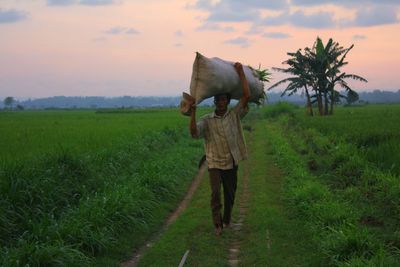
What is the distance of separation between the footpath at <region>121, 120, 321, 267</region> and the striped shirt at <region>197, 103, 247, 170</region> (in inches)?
39.6

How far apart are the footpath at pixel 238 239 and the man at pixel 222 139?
43 centimetres

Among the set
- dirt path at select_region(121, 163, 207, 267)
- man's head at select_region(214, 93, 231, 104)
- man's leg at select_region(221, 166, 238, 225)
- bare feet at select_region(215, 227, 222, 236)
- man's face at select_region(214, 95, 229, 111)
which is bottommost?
dirt path at select_region(121, 163, 207, 267)

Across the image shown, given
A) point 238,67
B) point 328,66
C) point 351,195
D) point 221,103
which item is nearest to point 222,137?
point 221,103

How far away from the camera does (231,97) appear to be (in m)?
6.57

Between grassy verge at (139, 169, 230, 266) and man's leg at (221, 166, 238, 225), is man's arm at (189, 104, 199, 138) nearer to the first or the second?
man's leg at (221, 166, 238, 225)

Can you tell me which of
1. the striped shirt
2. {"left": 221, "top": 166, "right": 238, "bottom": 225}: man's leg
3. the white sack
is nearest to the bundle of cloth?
the white sack

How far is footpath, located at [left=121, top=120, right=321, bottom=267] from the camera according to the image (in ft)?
17.8

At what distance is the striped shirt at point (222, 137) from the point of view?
6.26 meters

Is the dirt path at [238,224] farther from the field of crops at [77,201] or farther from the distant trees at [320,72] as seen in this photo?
the distant trees at [320,72]

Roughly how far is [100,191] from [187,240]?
8.75 feet

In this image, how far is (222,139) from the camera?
6262 mm

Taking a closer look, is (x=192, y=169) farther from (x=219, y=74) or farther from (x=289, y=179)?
(x=219, y=74)

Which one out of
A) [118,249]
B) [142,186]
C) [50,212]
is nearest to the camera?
[118,249]

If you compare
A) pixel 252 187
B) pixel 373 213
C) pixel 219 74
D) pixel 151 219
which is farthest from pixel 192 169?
pixel 219 74
